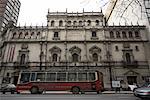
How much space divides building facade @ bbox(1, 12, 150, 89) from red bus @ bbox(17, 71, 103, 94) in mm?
10541

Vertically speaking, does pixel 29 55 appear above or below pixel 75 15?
below

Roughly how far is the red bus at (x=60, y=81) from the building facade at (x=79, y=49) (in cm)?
1054

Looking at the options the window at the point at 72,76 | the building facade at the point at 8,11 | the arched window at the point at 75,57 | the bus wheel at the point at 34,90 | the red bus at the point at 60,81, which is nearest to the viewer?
the bus wheel at the point at 34,90

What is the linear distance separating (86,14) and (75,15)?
2406 mm

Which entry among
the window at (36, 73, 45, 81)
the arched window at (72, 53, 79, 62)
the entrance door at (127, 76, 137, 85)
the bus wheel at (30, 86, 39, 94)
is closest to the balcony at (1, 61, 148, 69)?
the arched window at (72, 53, 79, 62)

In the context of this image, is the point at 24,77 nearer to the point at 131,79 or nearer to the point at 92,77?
the point at 92,77

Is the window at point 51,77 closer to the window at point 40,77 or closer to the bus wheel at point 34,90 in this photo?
the window at point 40,77

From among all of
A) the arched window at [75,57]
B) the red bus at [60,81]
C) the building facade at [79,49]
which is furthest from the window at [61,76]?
the arched window at [75,57]

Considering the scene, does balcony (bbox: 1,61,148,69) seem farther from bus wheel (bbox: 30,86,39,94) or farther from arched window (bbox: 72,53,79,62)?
bus wheel (bbox: 30,86,39,94)

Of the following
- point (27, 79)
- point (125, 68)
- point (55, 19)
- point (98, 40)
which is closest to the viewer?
point (27, 79)

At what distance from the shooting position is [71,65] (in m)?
31.5

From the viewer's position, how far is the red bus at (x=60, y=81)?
19391 millimetres

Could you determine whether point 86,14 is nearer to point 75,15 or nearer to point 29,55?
point 75,15

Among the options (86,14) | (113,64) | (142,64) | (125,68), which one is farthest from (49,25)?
(142,64)
